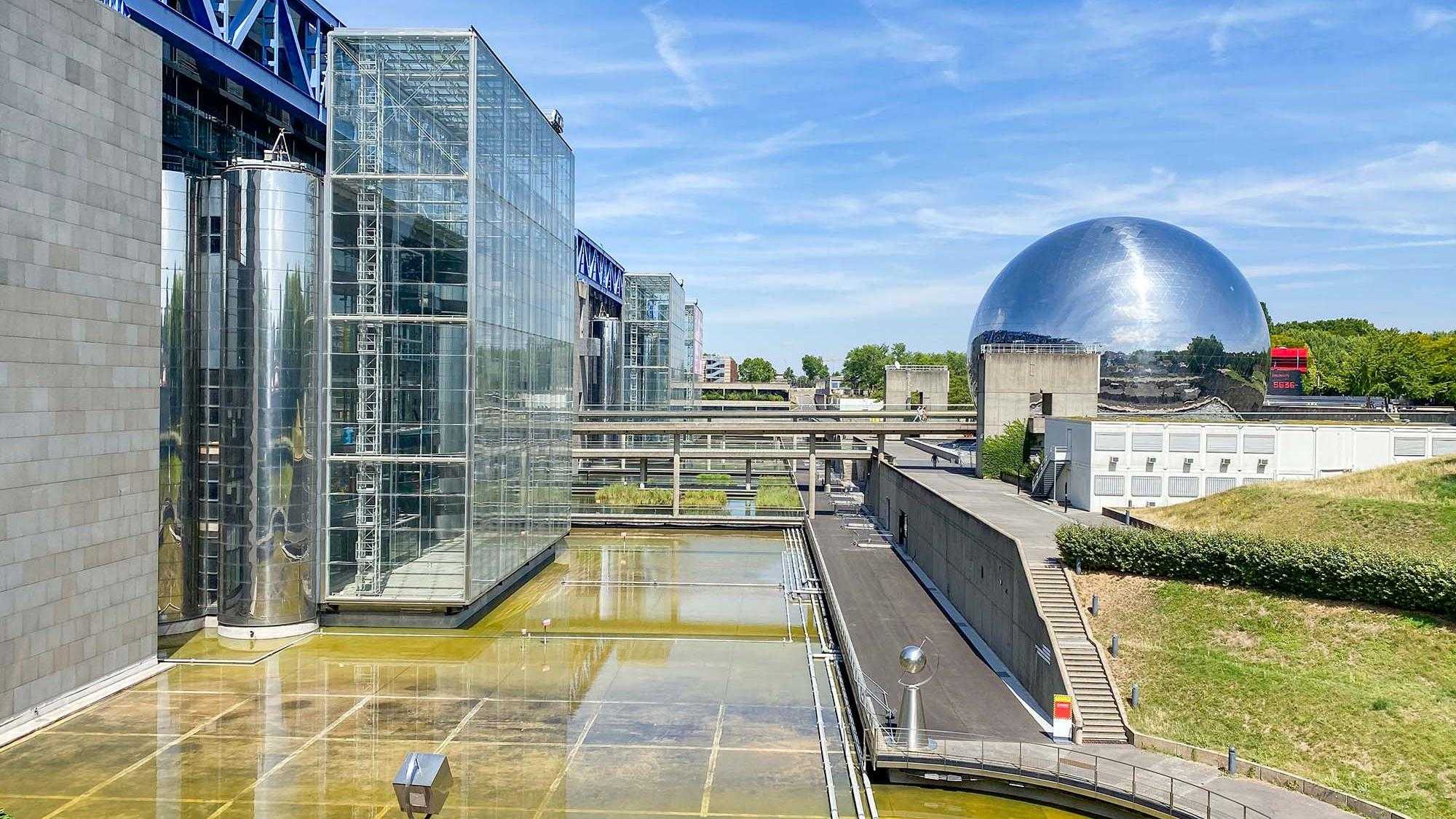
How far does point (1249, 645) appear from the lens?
22281 millimetres

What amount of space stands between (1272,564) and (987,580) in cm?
793

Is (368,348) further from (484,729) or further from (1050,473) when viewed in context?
(1050,473)

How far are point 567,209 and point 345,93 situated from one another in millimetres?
14736

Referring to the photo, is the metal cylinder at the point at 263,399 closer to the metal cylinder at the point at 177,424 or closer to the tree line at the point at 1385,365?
the metal cylinder at the point at 177,424

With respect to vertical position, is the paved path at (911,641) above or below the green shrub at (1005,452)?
below

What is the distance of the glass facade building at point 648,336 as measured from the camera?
88.2 meters

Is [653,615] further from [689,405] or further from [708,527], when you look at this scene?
[689,405]

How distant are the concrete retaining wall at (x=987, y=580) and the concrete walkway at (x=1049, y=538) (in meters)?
0.78

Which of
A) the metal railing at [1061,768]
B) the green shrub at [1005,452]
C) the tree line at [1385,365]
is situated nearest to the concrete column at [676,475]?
the green shrub at [1005,452]

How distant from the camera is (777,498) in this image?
5891 cm

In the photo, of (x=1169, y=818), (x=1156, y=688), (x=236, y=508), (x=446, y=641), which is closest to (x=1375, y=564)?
(x=1156, y=688)

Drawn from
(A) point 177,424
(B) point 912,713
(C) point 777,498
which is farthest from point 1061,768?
(C) point 777,498

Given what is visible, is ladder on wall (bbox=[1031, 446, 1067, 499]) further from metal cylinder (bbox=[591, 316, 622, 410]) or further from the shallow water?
metal cylinder (bbox=[591, 316, 622, 410])

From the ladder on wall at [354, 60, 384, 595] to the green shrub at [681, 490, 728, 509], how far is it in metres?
27.0
